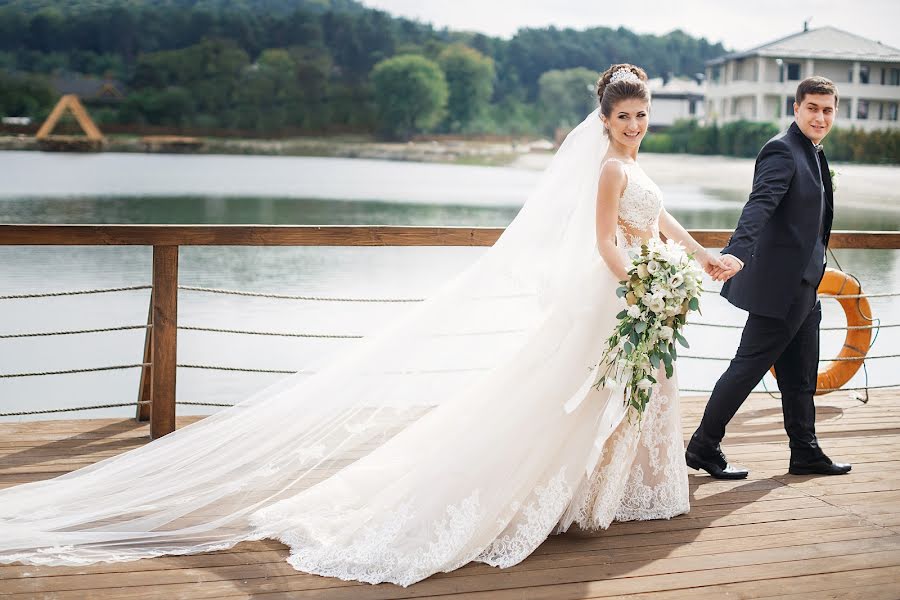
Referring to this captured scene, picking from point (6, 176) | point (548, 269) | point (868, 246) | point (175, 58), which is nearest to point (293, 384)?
point (548, 269)

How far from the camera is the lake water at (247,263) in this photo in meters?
10.6

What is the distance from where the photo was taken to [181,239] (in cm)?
376

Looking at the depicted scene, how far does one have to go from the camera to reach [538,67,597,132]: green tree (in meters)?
32.6

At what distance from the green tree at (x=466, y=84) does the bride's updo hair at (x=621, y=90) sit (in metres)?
30.6

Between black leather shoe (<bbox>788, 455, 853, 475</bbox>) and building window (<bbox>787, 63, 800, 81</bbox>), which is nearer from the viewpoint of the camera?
black leather shoe (<bbox>788, 455, 853, 475</bbox>)

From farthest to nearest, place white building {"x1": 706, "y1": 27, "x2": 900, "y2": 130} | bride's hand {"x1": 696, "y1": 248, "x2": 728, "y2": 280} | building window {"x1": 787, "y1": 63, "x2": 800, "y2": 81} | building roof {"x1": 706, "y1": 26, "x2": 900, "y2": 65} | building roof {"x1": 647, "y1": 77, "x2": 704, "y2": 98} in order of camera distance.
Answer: building roof {"x1": 647, "y1": 77, "x2": 704, "y2": 98}, building window {"x1": 787, "y1": 63, "x2": 800, "y2": 81}, building roof {"x1": 706, "y1": 26, "x2": 900, "y2": 65}, white building {"x1": 706, "y1": 27, "x2": 900, "y2": 130}, bride's hand {"x1": 696, "y1": 248, "x2": 728, "y2": 280}

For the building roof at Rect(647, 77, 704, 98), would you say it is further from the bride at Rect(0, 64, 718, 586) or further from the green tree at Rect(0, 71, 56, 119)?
the bride at Rect(0, 64, 718, 586)

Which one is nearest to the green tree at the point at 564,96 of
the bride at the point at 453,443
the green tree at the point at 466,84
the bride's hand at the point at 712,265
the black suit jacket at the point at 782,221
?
the green tree at the point at 466,84

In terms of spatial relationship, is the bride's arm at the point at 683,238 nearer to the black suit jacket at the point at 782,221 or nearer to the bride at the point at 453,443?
the bride at the point at 453,443

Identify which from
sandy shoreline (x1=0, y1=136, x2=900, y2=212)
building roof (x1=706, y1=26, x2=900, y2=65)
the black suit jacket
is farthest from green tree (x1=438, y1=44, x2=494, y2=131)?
the black suit jacket

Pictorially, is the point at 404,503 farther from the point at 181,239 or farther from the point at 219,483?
the point at 181,239

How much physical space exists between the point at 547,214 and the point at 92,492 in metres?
1.68

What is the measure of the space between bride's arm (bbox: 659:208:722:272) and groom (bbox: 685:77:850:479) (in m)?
0.12

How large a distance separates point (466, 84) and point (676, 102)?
24.8ft
